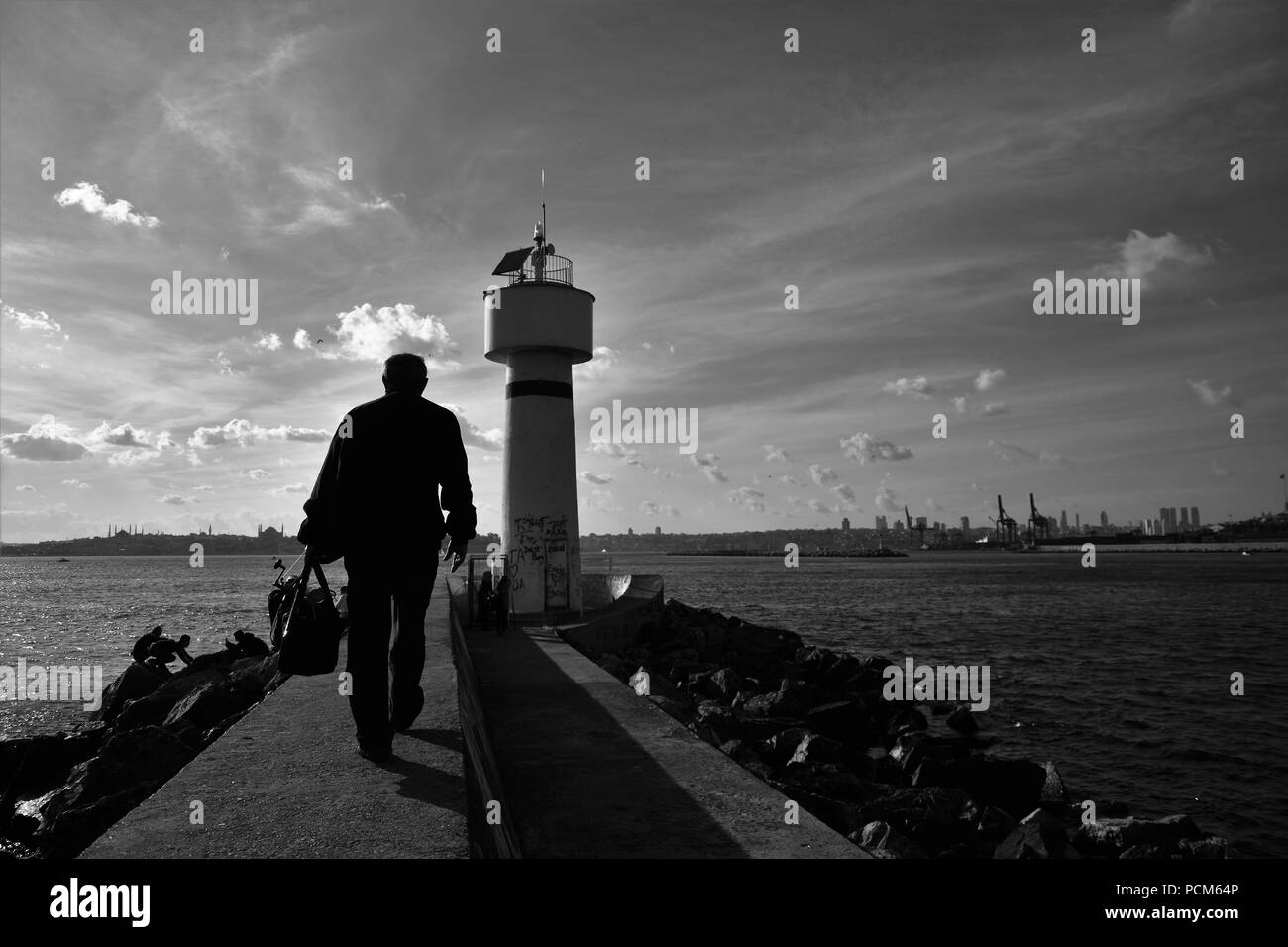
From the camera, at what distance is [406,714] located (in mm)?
4535

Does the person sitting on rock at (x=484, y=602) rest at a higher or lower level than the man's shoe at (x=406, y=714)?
lower

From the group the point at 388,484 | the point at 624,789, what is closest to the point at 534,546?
the point at 624,789

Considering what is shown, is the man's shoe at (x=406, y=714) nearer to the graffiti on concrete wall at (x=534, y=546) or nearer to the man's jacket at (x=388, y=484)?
the man's jacket at (x=388, y=484)

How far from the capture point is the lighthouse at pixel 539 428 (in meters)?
16.8

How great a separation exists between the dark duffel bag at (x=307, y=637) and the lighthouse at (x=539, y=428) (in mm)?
12294

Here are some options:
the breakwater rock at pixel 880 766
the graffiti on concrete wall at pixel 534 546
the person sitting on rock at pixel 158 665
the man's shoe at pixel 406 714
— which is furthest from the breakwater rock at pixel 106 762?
the graffiti on concrete wall at pixel 534 546

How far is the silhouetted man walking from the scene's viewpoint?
166 inches

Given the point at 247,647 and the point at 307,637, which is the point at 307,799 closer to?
the point at 307,637

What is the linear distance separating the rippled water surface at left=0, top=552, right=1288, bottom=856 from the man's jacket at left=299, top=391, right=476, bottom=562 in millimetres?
9557
